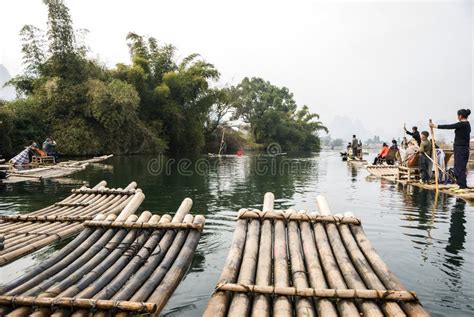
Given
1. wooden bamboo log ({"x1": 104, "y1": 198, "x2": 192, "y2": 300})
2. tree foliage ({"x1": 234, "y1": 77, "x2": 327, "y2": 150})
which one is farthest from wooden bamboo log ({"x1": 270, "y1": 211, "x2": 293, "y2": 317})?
tree foliage ({"x1": 234, "y1": 77, "x2": 327, "y2": 150})

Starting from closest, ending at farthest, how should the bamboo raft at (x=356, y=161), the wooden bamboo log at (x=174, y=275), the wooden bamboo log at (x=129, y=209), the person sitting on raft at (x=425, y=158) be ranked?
the wooden bamboo log at (x=174, y=275), the wooden bamboo log at (x=129, y=209), the person sitting on raft at (x=425, y=158), the bamboo raft at (x=356, y=161)

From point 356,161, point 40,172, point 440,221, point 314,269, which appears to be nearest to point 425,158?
point 440,221

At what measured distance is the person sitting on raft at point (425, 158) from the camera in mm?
12289

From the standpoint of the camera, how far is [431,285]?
5062 millimetres

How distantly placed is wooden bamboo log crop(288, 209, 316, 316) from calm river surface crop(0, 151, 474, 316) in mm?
1359

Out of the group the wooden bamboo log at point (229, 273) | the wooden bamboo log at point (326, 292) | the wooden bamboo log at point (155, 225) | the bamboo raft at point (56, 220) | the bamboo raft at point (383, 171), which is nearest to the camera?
the wooden bamboo log at point (229, 273)

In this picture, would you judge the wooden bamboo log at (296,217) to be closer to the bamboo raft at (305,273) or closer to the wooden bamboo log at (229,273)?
the bamboo raft at (305,273)

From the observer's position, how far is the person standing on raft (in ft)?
30.6

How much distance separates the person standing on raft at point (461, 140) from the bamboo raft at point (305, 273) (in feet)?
20.5

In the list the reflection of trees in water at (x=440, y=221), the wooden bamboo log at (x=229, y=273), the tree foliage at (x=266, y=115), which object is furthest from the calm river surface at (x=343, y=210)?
the tree foliage at (x=266, y=115)

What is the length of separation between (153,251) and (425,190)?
1155 centimetres

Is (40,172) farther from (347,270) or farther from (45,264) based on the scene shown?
(347,270)

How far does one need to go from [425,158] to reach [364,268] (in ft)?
34.2

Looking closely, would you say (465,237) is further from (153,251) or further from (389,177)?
(389,177)
